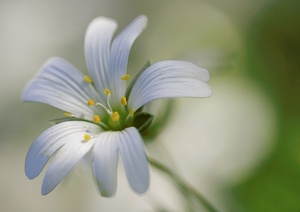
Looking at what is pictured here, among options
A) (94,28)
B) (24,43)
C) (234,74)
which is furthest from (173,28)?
(94,28)

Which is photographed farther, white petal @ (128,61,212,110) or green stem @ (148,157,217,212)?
green stem @ (148,157,217,212)

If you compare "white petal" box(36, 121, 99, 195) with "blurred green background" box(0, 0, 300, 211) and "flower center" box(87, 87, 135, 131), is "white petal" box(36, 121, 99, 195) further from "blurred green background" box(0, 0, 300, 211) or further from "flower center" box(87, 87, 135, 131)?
"blurred green background" box(0, 0, 300, 211)

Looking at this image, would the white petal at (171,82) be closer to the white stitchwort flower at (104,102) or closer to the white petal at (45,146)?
Answer: the white stitchwort flower at (104,102)

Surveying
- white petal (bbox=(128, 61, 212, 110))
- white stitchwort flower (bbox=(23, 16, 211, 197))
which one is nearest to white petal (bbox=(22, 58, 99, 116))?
white stitchwort flower (bbox=(23, 16, 211, 197))

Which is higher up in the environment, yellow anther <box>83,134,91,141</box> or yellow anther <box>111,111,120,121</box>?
yellow anther <box>111,111,120,121</box>

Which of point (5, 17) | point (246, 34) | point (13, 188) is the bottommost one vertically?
point (13, 188)

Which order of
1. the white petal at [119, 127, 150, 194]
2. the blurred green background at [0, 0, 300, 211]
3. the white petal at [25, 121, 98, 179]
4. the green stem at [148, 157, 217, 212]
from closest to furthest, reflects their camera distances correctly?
the white petal at [119, 127, 150, 194] → the white petal at [25, 121, 98, 179] → the green stem at [148, 157, 217, 212] → the blurred green background at [0, 0, 300, 211]

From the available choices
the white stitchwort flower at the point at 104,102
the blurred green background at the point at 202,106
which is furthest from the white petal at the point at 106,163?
the blurred green background at the point at 202,106

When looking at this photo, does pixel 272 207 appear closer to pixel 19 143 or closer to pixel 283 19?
pixel 283 19
